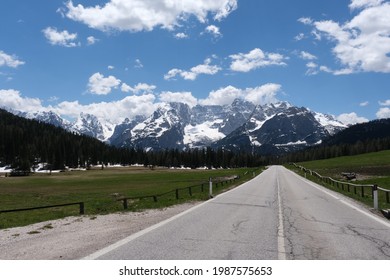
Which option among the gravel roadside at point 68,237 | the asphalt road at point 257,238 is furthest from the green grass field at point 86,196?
the asphalt road at point 257,238

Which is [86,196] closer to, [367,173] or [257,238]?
[257,238]

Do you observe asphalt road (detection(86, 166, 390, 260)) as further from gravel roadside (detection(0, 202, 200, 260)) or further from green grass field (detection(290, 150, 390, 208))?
green grass field (detection(290, 150, 390, 208))

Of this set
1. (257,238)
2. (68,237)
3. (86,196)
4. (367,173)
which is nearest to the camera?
(257,238)

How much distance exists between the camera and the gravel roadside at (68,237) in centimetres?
962

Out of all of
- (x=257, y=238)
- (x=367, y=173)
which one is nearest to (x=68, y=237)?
(x=257, y=238)

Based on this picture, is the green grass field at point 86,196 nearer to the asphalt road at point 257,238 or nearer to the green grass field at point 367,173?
the asphalt road at point 257,238

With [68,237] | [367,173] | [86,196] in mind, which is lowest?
[86,196]


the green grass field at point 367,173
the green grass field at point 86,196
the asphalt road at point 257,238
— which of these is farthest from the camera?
the green grass field at point 367,173

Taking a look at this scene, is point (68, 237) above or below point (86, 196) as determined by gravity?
above

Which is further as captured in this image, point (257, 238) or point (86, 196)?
point (86, 196)

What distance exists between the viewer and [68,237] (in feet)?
39.6

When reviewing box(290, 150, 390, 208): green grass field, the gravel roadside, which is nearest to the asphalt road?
the gravel roadside

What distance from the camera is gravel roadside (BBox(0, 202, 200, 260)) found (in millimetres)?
9617
